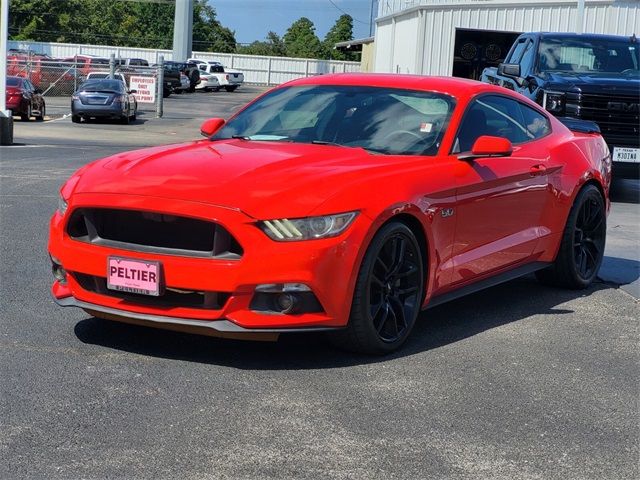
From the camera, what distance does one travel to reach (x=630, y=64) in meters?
15.4

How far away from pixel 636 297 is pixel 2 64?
1574 centimetres

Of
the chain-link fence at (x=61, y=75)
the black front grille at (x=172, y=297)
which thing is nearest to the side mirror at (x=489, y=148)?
the black front grille at (x=172, y=297)

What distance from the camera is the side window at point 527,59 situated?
15.3m

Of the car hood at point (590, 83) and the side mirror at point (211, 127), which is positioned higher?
the car hood at point (590, 83)

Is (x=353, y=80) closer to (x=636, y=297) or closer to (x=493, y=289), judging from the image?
(x=493, y=289)

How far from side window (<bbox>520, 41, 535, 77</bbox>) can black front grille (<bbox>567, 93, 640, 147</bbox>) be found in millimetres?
1259

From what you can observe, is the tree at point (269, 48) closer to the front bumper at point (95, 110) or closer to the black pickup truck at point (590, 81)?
the front bumper at point (95, 110)

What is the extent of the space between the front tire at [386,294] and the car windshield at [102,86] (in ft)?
85.0

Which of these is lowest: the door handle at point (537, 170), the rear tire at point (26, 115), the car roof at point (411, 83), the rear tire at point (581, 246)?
the rear tire at point (26, 115)

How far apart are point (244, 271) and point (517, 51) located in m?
12.0

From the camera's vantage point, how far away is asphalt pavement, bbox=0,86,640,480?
4191mm

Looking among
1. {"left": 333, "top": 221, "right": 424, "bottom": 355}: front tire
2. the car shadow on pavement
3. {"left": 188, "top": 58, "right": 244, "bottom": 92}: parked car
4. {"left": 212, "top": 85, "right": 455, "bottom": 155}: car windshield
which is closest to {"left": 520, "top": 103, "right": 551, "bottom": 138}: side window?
{"left": 212, "top": 85, "right": 455, "bottom": 155}: car windshield

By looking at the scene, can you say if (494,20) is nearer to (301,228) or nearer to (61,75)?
(61,75)

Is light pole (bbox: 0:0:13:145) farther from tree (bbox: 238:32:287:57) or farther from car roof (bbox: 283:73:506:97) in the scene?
tree (bbox: 238:32:287:57)
